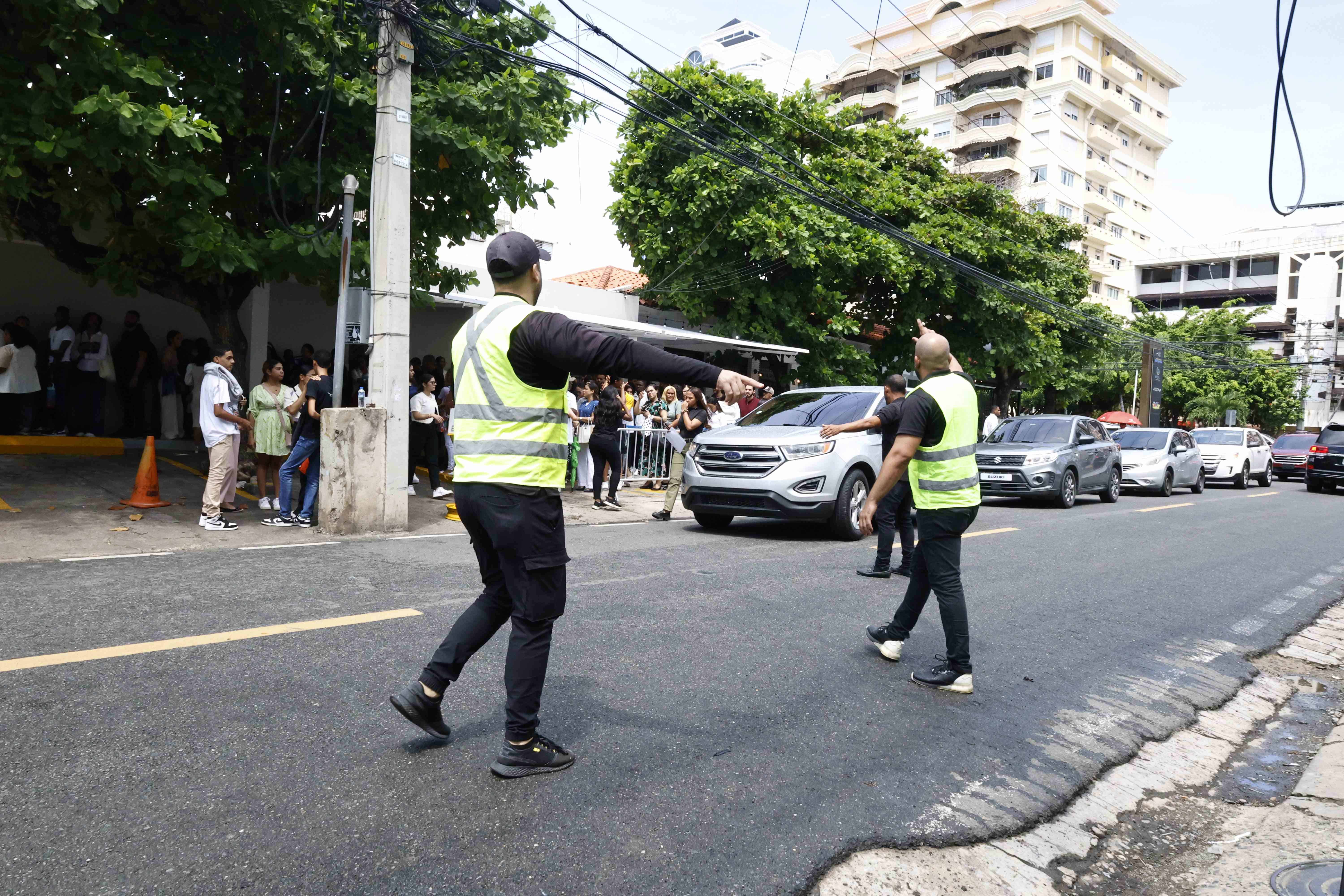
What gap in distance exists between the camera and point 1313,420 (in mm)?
70812

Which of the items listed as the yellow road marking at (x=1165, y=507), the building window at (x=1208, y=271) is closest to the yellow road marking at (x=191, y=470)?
the yellow road marking at (x=1165, y=507)

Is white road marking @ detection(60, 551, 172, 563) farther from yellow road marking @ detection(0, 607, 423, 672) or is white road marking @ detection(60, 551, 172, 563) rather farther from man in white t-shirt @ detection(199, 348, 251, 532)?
yellow road marking @ detection(0, 607, 423, 672)

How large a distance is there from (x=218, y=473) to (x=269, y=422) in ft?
3.30

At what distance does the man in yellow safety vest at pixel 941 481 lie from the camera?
4883 mm

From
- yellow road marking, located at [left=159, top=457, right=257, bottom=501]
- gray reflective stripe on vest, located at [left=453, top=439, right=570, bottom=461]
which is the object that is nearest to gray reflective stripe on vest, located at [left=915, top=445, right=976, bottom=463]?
gray reflective stripe on vest, located at [left=453, top=439, right=570, bottom=461]

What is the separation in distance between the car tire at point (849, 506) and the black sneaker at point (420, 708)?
6.90 m

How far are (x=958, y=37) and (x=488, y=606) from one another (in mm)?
72223

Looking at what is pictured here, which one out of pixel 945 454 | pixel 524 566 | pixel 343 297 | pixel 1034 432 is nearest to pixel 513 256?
pixel 524 566

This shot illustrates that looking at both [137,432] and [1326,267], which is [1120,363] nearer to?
[1326,267]

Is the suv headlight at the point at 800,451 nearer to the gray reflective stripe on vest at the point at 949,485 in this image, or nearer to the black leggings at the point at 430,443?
the black leggings at the point at 430,443

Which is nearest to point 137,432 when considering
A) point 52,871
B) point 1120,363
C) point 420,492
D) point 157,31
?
point 420,492

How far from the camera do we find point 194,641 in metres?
4.89

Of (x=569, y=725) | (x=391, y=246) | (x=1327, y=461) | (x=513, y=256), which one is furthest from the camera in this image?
(x=1327, y=461)

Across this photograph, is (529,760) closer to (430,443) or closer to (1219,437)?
(430,443)
